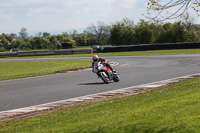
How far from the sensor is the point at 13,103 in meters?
11.7

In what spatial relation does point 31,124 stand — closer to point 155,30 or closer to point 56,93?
point 56,93

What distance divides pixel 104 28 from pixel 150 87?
159 meters

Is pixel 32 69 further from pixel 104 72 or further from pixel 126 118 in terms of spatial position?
pixel 126 118

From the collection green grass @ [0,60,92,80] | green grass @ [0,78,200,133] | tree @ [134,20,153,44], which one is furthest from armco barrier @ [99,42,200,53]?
green grass @ [0,78,200,133]

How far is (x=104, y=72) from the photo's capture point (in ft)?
53.3

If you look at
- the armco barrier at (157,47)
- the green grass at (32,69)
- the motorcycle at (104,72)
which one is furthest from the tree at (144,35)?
the motorcycle at (104,72)

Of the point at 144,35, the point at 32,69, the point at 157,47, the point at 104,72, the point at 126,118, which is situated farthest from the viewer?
the point at 144,35

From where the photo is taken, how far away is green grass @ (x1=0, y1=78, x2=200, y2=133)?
6.60 metres

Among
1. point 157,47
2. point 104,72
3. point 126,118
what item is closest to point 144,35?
point 157,47

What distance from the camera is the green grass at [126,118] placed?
6603 millimetres

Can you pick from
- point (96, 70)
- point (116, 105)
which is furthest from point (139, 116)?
point (96, 70)

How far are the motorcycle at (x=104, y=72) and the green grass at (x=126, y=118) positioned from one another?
18.8ft

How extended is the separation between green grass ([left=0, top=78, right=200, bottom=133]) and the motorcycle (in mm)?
5739

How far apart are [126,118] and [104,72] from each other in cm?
862
